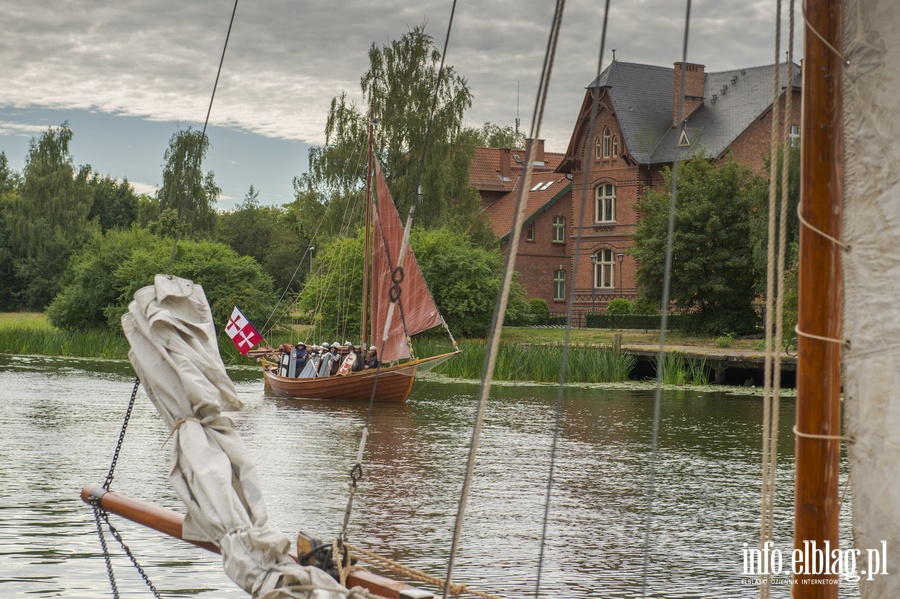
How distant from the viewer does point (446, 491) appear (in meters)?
13.4

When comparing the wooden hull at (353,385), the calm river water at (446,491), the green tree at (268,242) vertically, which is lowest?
the calm river water at (446,491)

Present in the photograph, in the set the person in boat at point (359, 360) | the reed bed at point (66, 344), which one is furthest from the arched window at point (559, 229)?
the person in boat at point (359, 360)

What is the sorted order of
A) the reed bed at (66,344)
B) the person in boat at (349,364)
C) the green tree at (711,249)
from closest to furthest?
the person in boat at (349,364) → the green tree at (711,249) → the reed bed at (66,344)

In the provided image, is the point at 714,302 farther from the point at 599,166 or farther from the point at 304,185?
the point at 304,185

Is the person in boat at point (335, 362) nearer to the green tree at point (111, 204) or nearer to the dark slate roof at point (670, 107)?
the dark slate roof at point (670, 107)

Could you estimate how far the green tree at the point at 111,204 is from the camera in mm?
76875

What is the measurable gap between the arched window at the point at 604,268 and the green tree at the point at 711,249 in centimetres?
876

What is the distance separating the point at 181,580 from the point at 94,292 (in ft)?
131

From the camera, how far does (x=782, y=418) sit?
23.0 meters

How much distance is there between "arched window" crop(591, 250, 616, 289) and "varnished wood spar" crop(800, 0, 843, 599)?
152 ft

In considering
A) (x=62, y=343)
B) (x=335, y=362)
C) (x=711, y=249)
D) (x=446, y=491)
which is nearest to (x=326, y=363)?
(x=335, y=362)

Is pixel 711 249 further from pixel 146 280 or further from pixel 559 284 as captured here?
pixel 146 280

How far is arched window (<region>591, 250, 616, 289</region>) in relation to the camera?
4984cm

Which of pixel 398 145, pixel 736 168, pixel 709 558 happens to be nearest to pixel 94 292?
pixel 398 145
